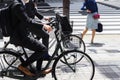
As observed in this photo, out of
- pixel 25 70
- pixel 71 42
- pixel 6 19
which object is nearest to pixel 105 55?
pixel 71 42

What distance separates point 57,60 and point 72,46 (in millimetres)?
1292

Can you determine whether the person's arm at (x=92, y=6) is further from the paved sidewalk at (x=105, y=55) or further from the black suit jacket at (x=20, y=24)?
the black suit jacket at (x=20, y=24)

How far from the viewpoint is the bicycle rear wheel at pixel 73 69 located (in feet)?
20.8

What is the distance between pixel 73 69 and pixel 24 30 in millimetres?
1148

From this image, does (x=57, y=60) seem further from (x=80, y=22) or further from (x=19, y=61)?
(x=80, y=22)

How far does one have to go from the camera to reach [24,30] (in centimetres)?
604

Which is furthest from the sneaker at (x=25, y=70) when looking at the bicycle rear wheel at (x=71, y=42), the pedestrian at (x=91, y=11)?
the pedestrian at (x=91, y=11)

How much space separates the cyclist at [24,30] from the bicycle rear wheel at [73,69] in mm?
382

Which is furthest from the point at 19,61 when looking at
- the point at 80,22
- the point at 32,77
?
the point at 80,22

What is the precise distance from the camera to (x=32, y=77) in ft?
20.9

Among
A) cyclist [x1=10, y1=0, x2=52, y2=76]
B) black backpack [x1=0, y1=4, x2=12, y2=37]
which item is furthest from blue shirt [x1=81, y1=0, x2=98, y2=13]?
black backpack [x1=0, y1=4, x2=12, y2=37]

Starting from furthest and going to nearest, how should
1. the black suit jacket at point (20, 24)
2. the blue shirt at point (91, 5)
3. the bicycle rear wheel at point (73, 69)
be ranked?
the blue shirt at point (91, 5) < the bicycle rear wheel at point (73, 69) < the black suit jacket at point (20, 24)

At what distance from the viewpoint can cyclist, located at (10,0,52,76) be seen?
18.9 feet

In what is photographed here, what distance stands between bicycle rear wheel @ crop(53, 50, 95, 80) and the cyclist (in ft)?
1.25
